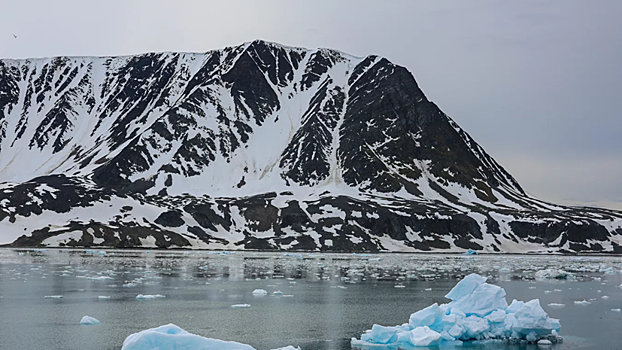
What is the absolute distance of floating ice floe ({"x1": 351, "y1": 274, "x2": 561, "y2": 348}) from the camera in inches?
1130

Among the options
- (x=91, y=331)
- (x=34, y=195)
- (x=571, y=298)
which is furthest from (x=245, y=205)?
(x=91, y=331)

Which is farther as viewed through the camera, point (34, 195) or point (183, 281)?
point (34, 195)

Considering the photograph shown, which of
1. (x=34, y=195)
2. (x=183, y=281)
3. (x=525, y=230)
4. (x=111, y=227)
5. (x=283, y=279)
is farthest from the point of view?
(x=525, y=230)

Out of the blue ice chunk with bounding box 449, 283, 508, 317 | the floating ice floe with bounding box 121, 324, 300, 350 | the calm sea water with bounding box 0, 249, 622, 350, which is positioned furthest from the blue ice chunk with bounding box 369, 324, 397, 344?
the floating ice floe with bounding box 121, 324, 300, 350

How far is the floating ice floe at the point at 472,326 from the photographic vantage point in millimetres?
28703

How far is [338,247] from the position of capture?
532ft

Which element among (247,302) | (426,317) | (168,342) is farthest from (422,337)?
(247,302)

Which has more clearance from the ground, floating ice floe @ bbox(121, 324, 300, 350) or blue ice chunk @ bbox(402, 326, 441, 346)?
floating ice floe @ bbox(121, 324, 300, 350)

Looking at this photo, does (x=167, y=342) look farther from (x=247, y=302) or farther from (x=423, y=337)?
(x=247, y=302)

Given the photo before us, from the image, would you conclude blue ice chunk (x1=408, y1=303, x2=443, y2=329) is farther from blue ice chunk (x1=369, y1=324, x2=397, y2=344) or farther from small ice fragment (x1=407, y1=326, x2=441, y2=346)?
blue ice chunk (x1=369, y1=324, x2=397, y2=344)

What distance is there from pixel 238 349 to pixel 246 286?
34.1m

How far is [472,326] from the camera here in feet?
99.5

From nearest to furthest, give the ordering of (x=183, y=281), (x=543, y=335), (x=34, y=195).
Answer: (x=543, y=335)
(x=183, y=281)
(x=34, y=195)

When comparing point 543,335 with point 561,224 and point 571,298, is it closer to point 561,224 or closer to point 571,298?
point 571,298
